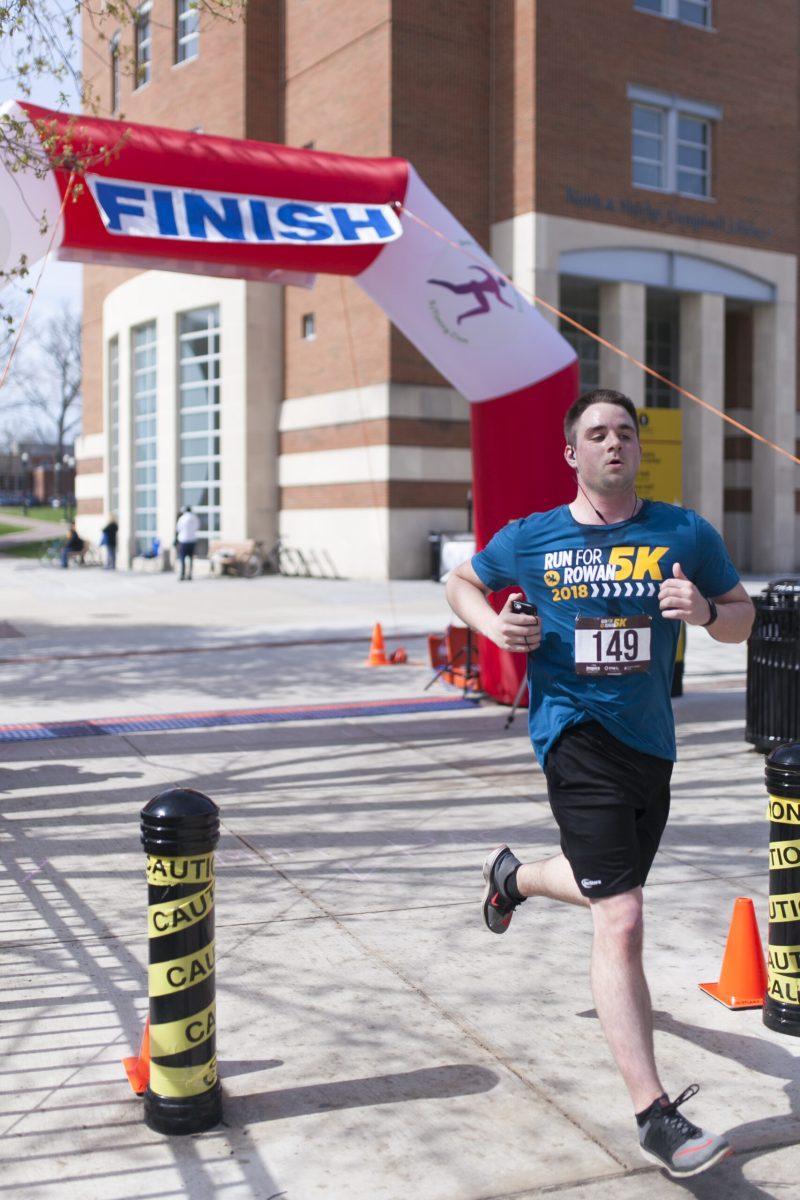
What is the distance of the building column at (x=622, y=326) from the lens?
106 ft

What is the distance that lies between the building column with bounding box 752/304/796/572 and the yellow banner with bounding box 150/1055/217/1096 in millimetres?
33760

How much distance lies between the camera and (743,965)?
4.52m

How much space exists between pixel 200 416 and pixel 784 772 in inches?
1319

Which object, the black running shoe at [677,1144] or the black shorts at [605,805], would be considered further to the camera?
the black shorts at [605,805]

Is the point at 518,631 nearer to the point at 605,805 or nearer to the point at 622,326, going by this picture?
the point at 605,805

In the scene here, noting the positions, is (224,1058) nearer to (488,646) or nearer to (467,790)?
(467,790)

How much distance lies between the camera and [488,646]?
1105 centimetres

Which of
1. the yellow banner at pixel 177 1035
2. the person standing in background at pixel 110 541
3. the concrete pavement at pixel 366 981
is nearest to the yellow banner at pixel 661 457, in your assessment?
the concrete pavement at pixel 366 981

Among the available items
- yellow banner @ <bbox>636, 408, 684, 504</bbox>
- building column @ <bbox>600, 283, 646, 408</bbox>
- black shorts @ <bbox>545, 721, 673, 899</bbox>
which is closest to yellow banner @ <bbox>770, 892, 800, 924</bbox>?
black shorts @ <bbox>545, 721, 673, 899</bbox>

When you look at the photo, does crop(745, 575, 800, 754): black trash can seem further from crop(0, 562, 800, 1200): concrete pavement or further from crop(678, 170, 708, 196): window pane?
crop(678, 170, 708, 196): window pane

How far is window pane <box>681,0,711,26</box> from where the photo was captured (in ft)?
109

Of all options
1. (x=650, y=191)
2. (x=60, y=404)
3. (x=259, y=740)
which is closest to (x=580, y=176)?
(x=650, y=191)

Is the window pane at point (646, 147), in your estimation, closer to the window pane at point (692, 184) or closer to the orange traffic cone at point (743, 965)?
the window pane at point (692, 184)

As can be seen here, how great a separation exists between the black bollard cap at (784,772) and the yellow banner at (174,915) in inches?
75.2
